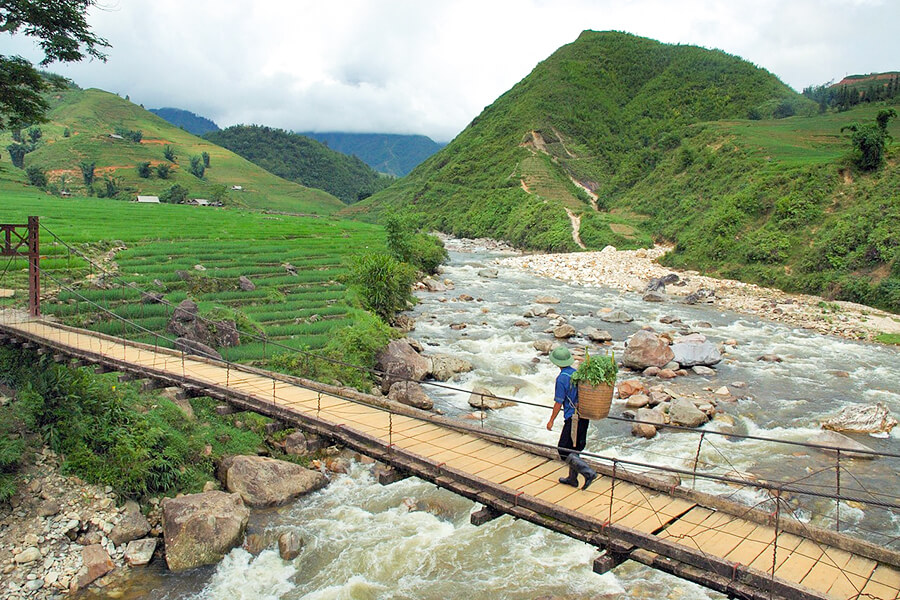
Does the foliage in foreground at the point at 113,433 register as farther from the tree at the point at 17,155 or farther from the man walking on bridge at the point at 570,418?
the tree at the point at 17,155

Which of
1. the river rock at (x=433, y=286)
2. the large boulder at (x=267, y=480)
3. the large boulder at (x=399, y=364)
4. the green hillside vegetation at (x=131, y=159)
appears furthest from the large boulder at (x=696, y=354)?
the green hillside vegetation at (x=131, y=159)

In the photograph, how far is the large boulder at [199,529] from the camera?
33.8 feet

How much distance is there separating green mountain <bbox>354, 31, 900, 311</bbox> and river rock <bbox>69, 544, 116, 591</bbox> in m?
34.5

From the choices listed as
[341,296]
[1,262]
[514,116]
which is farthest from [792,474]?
[514,116]

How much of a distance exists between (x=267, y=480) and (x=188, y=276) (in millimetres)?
17037

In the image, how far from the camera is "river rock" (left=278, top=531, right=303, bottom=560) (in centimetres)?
1062

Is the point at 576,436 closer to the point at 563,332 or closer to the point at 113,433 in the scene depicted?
the point at 113,433

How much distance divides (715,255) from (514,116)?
8005 centimetres

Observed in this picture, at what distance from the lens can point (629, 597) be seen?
9562 mm

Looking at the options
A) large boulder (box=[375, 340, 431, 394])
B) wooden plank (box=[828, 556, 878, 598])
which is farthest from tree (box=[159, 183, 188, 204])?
wooden plank (box=[828, 556, 878, 598])

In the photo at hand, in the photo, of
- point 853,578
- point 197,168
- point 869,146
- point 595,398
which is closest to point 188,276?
point 595,398

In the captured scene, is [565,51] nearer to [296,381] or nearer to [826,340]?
[826,340]

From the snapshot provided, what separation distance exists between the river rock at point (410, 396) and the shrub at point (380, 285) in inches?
357

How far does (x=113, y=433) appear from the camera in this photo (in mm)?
12242
